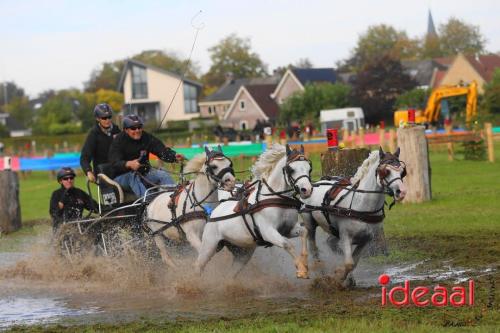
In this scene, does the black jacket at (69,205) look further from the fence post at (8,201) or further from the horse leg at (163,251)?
the fence post at (8,201)

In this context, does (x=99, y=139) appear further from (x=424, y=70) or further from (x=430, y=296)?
(x=424, y=70)

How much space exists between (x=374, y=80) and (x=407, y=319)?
78.5 meters

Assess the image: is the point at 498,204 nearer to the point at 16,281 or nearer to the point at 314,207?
the point at 314,207

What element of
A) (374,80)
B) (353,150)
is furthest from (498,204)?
(374,80)

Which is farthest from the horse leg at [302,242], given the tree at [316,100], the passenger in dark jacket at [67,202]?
the tree at [316,100]

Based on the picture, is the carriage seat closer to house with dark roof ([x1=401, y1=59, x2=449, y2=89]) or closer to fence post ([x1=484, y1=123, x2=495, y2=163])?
fence post ([x1=484, y1=123, x2=495, y2=163])

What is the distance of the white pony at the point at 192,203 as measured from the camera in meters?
12.0

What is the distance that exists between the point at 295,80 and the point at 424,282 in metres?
89.7

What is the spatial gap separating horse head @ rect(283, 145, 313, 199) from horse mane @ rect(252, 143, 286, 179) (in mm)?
333

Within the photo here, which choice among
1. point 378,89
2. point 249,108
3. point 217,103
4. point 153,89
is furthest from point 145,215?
point 217,103

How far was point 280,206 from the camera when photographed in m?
11.3

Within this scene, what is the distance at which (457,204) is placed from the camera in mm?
19656

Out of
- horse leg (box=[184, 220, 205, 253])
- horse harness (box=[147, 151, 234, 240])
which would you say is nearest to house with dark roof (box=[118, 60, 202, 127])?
horse harness (box=[147, 151, 234, 240])

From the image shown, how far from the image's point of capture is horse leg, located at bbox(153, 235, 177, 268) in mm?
13070
